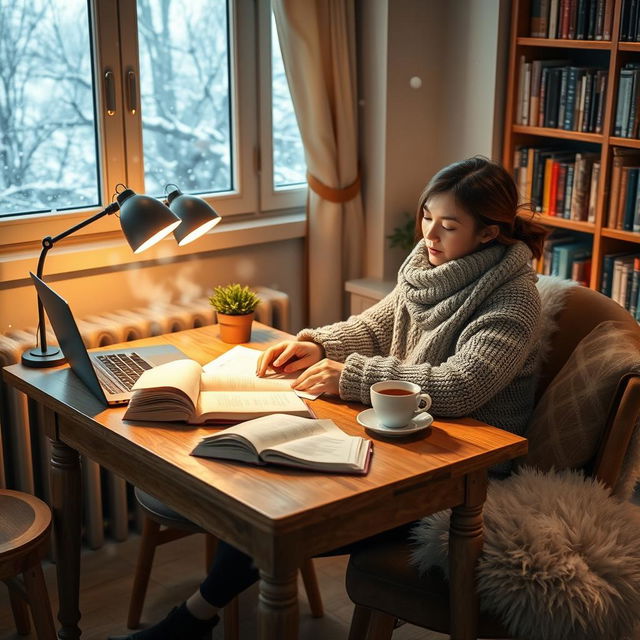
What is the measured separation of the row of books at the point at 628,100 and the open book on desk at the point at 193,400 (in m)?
1.44

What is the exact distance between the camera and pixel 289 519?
1.50 meters

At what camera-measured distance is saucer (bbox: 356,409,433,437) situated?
181cm

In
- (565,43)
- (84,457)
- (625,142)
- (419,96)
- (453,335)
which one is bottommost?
(84,457)

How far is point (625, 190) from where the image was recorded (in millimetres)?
2898

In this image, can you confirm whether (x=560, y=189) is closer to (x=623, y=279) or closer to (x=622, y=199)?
(x=622, y=199)

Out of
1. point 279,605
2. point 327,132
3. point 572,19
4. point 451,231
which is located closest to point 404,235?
point 327,132

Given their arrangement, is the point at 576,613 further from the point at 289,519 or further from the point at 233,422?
the point at 233,422

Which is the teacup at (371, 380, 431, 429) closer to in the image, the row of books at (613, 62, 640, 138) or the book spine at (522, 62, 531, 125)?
the row of books at (613, 62, 640, 138)

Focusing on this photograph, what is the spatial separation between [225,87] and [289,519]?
191 cm

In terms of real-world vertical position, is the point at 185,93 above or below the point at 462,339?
above

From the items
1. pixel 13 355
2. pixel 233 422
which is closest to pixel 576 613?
pixel 233 422

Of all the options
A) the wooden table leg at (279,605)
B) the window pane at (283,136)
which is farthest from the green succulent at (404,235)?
the wooden table leg at (279,605)

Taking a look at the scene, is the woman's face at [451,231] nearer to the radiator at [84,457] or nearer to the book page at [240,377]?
the book page at [240,377]

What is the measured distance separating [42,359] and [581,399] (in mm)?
1214
